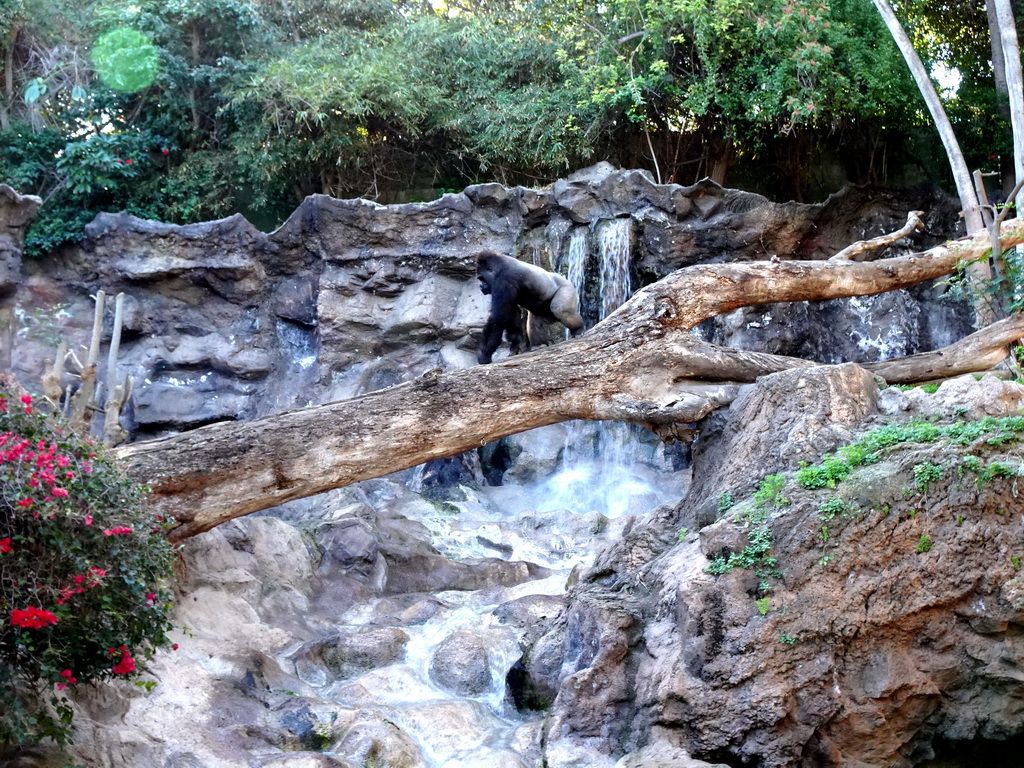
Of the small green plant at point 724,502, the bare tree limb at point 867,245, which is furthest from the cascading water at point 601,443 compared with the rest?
the small green plant at point 724,502

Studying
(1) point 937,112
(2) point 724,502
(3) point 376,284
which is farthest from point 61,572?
(1) point 937,112

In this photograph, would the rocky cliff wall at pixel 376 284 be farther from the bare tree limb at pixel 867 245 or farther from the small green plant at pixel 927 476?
the small green plant at pixel 927 476

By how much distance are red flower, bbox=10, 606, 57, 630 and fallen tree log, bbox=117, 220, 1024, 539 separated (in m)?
1.48

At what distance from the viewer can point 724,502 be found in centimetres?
515

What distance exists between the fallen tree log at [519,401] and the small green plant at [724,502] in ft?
3.18

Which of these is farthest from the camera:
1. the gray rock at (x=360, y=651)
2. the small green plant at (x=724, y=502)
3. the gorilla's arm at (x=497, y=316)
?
the gorilla's arm at (x=497, y=316)

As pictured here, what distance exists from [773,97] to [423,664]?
30.7ft

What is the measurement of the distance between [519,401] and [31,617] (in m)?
3.23

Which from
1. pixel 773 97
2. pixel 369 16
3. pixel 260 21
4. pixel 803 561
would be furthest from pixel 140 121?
pixel 803 561

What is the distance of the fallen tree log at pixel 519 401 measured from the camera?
5195 millimetres

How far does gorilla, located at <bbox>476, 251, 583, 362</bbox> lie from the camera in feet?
30.9

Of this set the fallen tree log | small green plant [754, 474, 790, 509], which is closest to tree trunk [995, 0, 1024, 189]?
the fallen tree log

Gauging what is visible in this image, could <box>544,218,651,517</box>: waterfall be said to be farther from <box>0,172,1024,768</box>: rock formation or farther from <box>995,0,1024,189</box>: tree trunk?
<box>995,0,1024,189</box>: tree trunk

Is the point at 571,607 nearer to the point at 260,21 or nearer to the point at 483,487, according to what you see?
the point at 483,487
